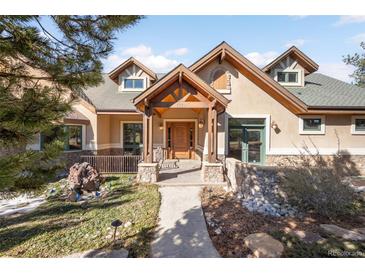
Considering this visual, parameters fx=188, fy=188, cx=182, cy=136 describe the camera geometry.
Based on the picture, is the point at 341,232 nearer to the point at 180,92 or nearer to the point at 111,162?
the point at 180,92

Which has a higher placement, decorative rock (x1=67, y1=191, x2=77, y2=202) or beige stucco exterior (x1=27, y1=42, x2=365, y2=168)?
beige stucco exterior (x1=27, y1=42, x2=365, y2=168)

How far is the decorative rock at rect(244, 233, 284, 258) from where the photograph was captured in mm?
3563

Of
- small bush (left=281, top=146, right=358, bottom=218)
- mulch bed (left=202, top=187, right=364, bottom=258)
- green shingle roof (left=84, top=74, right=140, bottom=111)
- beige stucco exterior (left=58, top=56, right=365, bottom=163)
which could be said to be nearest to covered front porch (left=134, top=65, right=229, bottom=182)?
beige stucco exterior (left=58, top=56, right=365, bottom=163)

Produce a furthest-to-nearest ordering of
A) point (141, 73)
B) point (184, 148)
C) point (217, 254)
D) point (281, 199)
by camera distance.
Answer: point (184, 148), point (141, 73), point (281, 199), point (217, 254)

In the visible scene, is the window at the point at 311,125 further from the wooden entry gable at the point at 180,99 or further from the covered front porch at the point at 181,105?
the wooden entry gable at the point at 180,99

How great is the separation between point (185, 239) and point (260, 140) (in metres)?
8.22

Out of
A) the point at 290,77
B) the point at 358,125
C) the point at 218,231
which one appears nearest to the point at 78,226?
the point at 218,231

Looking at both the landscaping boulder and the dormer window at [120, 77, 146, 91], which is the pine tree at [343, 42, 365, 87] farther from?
the landscaping boulder

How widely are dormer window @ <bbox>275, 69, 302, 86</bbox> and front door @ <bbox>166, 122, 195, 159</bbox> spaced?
6509 mm

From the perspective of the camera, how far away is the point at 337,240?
402 centimetres

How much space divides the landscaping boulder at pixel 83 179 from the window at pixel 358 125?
46.1 feet
